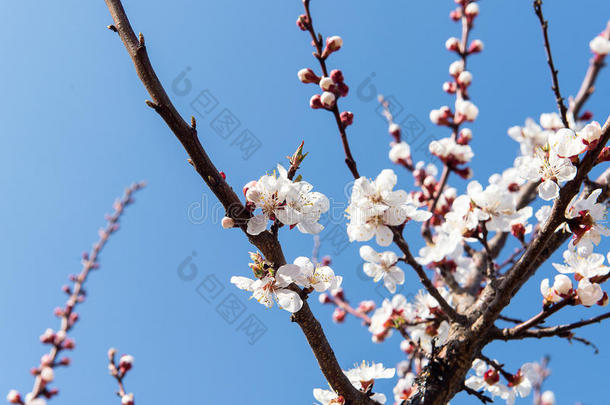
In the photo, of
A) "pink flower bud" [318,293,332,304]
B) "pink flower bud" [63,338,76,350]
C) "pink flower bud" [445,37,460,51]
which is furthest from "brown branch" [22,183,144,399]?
"pink flower bud" [445,37,460,51]

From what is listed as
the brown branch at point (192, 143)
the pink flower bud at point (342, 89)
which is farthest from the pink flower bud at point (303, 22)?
the brown branch at point (192, 143)

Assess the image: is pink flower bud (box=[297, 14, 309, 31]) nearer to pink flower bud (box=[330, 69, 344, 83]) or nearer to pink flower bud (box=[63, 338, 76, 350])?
pink flower bud (box=[330, 69, 344, 83])

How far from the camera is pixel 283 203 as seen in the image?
1.43 m

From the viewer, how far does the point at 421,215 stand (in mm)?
1940

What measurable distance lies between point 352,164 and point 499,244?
1896 mm

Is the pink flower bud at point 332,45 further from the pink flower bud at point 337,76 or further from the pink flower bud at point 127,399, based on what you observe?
the pink flower bud at point 127,399

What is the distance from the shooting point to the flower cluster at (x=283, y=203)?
4.41ft

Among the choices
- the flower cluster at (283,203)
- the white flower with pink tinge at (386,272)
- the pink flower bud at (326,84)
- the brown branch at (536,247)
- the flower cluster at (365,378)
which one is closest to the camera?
the flower cluster at (283,203)

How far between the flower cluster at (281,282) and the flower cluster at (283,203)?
0.13m

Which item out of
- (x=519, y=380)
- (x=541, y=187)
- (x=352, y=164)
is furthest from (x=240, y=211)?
(x=519, y=380)

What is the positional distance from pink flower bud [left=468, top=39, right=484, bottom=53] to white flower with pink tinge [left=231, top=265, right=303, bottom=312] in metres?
2.78

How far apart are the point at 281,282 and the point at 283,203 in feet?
0.88

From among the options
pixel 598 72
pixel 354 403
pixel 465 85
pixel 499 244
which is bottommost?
pixel 354 403

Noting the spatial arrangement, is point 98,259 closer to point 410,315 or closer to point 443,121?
point 410,315
